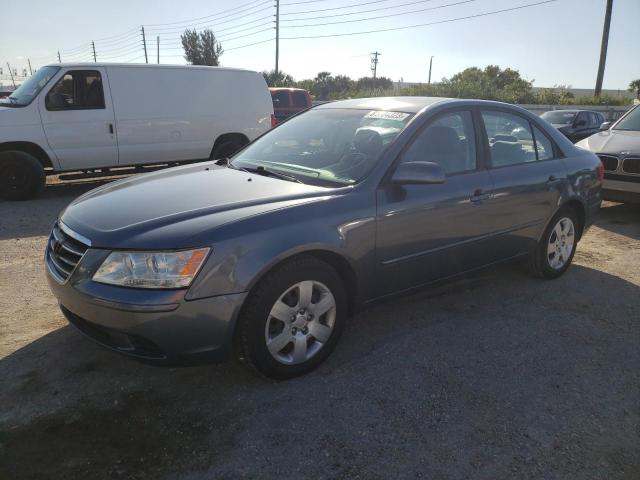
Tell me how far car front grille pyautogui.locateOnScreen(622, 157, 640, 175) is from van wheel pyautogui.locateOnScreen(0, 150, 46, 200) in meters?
8.38

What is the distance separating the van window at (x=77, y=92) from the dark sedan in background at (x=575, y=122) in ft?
37.3

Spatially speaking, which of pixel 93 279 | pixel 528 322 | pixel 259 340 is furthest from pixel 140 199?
pixel 528 322

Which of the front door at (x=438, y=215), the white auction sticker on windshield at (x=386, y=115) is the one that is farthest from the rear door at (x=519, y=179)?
the white auction sticker on windshield at (x=386, y=115)

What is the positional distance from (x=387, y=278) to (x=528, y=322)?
4.30 feet

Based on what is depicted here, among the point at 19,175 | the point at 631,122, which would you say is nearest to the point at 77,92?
the point at 19,175

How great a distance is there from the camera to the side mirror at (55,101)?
7.51 m

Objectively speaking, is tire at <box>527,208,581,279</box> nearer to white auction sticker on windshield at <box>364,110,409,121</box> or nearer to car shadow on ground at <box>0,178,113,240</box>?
white auction sticker on windshield at <box>364,110,409,121</box>

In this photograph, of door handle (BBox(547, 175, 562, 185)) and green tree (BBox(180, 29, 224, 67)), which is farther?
green tree (BBox(180, 29, 224, 67))

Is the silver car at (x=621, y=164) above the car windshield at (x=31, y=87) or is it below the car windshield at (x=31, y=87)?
below

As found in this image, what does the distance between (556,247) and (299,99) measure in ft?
39.6

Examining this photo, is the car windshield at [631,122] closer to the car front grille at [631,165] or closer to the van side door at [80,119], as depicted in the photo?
the car front grille at [631,165]

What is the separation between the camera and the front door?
3.19 meters

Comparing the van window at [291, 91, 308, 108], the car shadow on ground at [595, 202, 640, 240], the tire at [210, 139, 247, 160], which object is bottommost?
the car shadow on ground at [595, 202, 640, 240]

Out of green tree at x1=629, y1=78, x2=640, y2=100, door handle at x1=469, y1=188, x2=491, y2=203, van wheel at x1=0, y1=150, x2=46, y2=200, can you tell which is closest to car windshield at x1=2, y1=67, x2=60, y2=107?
van wheel at x1=0, y1=150, x2=46, y2=200
